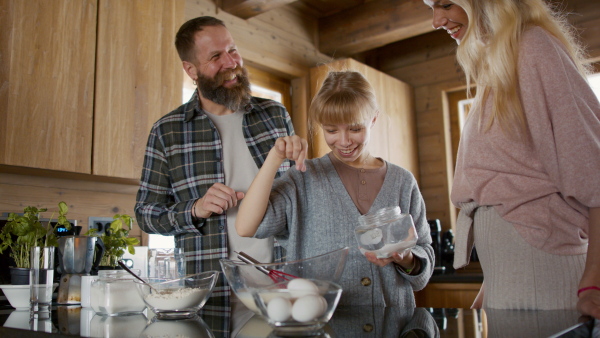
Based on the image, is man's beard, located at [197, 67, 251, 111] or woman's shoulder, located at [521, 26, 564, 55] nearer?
woman's shoulder, located at [521, 26, 564, 55]

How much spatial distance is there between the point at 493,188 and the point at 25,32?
166 cm

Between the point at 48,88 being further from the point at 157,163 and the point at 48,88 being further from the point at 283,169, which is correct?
the point at 283,169

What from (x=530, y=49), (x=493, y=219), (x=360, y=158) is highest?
(x=530, y=49)

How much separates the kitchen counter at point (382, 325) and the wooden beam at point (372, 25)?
2.44 m

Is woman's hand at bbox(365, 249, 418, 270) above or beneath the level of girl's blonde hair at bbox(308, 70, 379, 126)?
beneath

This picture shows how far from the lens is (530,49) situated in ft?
2.94

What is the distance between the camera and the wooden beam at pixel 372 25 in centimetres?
320

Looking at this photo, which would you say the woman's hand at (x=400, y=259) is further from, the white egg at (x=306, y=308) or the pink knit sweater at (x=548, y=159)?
the white egg at (x=306, y=308)

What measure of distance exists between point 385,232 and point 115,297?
0.51 meters

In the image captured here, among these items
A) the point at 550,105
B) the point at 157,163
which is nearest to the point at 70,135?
the point at 157,163

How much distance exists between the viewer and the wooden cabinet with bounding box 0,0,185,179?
1.81m

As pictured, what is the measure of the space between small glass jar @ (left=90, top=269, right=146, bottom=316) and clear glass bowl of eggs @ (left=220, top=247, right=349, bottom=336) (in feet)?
1.13

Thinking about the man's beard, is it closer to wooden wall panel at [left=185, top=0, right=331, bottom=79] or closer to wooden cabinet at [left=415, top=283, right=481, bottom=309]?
wooden wall panel at [left=185, top=0, right=331, bottom=79]

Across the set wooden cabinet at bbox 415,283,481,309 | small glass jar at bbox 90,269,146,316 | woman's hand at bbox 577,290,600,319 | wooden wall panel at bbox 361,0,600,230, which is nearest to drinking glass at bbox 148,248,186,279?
small glass jar at bbox 90,269,146,316
